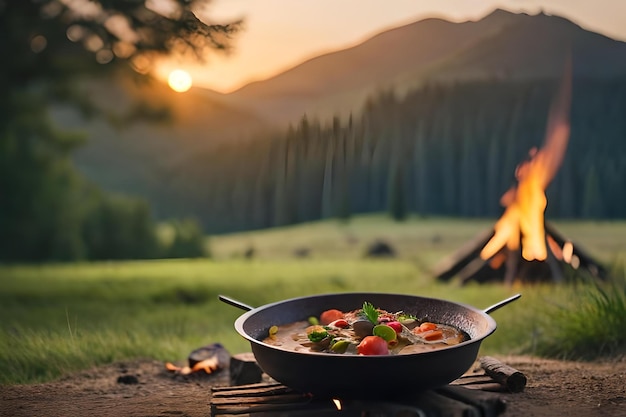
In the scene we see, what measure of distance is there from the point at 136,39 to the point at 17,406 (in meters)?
6.07

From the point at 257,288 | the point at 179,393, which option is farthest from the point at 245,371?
the point at 257,288

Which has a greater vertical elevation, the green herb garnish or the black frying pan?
the green herb garnish

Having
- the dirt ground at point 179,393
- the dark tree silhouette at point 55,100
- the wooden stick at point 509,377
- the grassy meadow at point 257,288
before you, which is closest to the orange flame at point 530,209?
the grassy meadow at point 257,288

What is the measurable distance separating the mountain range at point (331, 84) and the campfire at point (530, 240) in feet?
1.71

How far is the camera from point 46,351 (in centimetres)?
461

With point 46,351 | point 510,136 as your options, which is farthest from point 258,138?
point 46,351

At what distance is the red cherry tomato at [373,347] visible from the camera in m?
2.84

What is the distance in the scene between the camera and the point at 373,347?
112 inches

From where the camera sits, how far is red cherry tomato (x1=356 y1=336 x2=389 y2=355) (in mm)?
2836

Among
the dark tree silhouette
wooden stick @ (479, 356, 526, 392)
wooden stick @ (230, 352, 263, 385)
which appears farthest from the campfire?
the dark tree silhouette

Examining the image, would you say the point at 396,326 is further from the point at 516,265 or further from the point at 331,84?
the point at 331,84

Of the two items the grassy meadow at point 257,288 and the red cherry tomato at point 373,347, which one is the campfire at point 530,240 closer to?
the grassy meadow at point 257,288

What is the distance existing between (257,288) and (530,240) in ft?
11.3

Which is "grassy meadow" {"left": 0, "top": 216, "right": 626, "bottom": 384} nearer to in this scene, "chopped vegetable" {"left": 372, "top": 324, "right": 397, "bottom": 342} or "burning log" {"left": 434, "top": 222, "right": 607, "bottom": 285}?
"burning log" {"left": 434, "top": 222, "right": 607, "bottom": 285}
